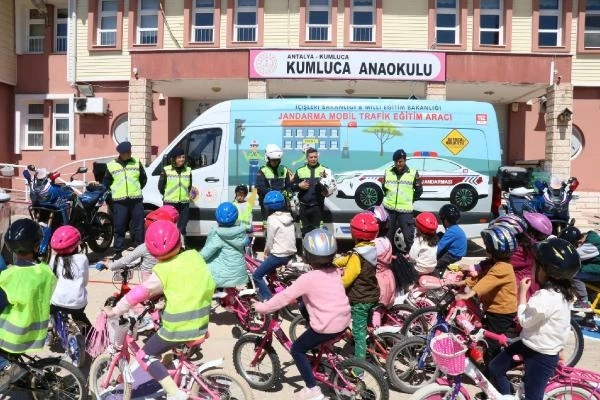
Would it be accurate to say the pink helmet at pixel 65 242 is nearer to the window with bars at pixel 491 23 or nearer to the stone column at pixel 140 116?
the stone column at pixel 140 116

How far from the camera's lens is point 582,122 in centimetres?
1734

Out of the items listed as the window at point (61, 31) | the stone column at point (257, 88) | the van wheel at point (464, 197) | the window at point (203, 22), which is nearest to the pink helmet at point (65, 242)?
the van wheel at point (464, 197)

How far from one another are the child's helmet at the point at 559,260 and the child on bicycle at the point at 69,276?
3739 millimetres

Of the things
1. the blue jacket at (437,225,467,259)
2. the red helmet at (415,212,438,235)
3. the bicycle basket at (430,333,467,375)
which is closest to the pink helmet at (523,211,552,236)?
the blue jacket at (437,225,467,259)

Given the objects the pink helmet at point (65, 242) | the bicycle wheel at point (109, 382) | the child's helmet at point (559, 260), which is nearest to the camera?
the child's helmet at point (559, 260)

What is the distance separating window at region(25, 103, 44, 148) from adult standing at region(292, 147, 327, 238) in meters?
13.9

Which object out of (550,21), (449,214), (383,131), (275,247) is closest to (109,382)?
(275,247)

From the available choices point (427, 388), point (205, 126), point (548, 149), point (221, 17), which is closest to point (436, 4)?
point (548, 149)

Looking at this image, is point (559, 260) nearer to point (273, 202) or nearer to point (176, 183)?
point (273, 202)

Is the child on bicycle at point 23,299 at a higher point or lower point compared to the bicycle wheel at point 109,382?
higher

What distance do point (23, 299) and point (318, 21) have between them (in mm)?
15284

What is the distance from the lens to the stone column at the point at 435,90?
46.8ft

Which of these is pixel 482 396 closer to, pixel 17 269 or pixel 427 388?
pixel 427 388

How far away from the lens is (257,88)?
14.2m
